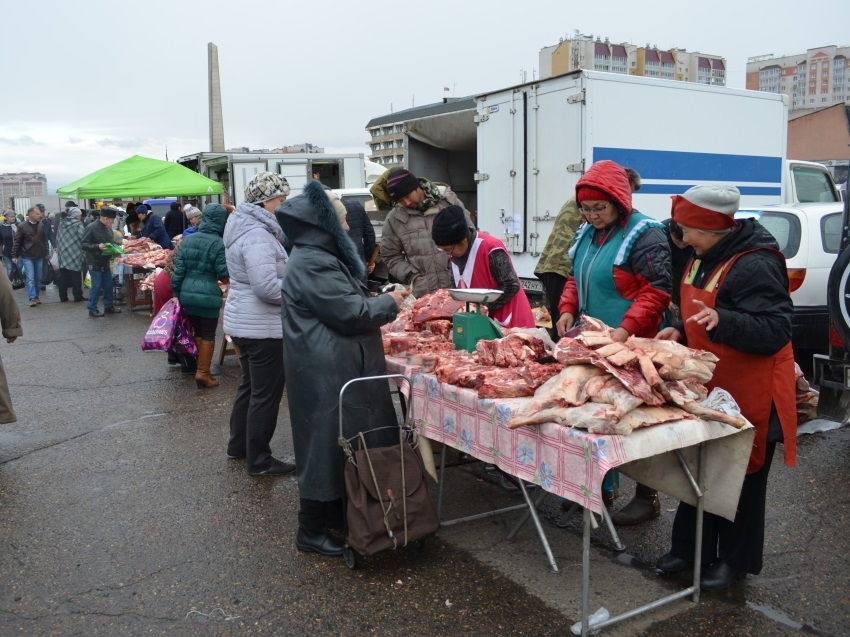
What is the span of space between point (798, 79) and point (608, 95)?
2553 inches

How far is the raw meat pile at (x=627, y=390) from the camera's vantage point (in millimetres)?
2992

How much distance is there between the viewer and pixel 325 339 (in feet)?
12.6

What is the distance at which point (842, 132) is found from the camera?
75.6ft

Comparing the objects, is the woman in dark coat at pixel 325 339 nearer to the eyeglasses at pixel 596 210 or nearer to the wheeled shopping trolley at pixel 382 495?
the wheeled shopping trolley at pixel 382 495

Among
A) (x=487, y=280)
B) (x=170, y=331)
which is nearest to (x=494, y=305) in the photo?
(x=487, y=280)

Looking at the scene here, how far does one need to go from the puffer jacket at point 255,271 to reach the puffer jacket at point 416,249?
1.13 metres

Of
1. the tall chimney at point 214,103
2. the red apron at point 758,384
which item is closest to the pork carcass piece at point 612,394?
the red apron at point 758,384

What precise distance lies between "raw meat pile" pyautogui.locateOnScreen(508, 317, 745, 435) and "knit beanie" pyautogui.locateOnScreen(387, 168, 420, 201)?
2881mm

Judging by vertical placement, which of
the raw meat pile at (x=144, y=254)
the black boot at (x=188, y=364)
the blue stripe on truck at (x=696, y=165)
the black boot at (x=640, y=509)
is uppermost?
the blue stripe on truck at (x=696, y=165)

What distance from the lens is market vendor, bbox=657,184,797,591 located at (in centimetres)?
321

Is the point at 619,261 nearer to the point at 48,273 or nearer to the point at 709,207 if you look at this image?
the point at 709,207

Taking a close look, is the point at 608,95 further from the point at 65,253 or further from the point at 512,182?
the point at 65,253

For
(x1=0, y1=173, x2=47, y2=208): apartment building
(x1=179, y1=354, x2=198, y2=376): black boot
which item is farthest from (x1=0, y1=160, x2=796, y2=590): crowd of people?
(x1=0, y1=173, x2=47, y2=208): apartment building

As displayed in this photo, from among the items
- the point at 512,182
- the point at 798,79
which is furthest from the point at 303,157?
the point at 798,79
